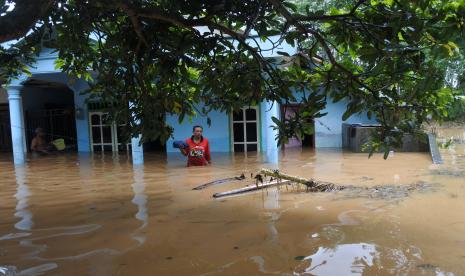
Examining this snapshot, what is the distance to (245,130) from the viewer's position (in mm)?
14602

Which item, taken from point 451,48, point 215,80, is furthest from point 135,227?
point 451,48

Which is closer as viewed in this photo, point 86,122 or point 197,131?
point 197,131

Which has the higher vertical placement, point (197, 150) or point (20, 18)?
point (20, 18)

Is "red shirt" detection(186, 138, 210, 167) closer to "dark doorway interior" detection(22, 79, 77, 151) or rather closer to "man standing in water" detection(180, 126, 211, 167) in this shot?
"man standing in water" detection(180, 126, 211, 167)

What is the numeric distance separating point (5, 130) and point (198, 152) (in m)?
→ 10.8

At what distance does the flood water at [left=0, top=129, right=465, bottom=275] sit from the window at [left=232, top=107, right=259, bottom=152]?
5.84 m

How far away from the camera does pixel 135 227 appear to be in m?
5.03

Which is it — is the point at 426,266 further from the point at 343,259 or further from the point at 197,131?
the point at 197,131

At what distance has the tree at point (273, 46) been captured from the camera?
3.36m

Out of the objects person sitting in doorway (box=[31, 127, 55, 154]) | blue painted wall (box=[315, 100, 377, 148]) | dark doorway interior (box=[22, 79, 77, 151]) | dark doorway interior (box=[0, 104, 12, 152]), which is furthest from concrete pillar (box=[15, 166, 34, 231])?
blue painted wall (box=[315, 100, 377, 148])

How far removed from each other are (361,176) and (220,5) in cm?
549

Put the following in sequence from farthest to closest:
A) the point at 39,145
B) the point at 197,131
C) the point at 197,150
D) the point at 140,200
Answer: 1. the point at 39,145
2. the point at 197,150
3. the point at 197,131
4. the point at 140,200

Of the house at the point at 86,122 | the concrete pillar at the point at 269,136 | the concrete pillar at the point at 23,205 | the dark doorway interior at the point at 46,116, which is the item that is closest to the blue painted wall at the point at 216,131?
the house at the point at 86,122

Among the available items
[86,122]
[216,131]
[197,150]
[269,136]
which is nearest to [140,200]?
[197,150]
